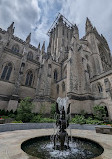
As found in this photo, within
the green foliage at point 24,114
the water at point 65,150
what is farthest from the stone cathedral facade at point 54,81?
the water at point 65,150

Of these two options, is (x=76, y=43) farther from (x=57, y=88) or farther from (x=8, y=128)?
(x=8, y=128)

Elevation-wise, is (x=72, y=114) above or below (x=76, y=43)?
below

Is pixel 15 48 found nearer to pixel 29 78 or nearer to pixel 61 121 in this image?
pixel 29 78

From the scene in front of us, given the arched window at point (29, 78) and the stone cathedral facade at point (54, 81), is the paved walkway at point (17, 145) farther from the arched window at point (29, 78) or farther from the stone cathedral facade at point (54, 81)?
the arched window at point (29, 78)

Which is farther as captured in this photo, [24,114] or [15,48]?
[15,48]

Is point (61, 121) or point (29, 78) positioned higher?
point (29, 78)

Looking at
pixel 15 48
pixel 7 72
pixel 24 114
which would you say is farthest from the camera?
pixel 15 48

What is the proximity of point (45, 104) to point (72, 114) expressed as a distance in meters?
6.01

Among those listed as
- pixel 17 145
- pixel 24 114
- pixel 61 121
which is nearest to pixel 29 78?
pixel 24 114

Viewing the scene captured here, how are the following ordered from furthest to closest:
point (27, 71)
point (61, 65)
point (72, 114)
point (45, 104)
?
1. point (61, 65)
2. point (27, 71)
3. point (45, 104)
4. point (72, 114)

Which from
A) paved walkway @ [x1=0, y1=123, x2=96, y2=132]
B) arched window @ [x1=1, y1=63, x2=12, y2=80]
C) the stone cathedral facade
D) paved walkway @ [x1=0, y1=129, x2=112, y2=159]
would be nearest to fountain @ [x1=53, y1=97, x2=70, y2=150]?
paved walkway @ [x1=0, y1=129, x2=112, y2=159]

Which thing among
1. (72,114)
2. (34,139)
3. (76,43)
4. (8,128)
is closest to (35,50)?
(76,43)

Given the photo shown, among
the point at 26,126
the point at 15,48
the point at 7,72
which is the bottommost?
the point at 26,126

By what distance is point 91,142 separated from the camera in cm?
459
